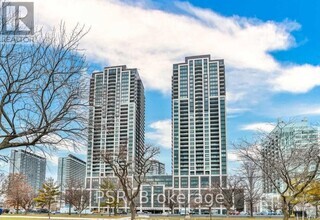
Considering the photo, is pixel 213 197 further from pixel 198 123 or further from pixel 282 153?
pixel 198 123

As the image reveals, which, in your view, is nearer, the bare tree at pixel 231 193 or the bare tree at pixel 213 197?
the bare tree at pixel 231 193

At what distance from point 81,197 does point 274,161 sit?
211 ft

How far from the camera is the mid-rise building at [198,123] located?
158 metres

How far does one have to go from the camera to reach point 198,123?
162 meters

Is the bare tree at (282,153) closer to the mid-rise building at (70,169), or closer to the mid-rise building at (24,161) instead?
the mid-rise building at (24,161)

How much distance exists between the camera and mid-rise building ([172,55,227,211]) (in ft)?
518

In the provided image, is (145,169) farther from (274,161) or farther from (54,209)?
(54,209)

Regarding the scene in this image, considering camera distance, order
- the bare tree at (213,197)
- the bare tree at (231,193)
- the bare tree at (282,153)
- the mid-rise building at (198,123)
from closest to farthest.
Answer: the bare tree at (282,153)
the bare tree at (231,193)
the bare tree at (213,197)
the mid-rise building at (198,123)

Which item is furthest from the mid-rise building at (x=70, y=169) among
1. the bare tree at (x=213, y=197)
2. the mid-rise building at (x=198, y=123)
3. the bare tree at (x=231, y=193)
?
the bare tree at (x=231, y=193)

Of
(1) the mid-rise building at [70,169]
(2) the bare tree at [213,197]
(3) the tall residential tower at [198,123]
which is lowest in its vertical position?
(2) the bare tree at [213,197]

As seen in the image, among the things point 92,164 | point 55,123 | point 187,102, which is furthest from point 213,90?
point 55,123

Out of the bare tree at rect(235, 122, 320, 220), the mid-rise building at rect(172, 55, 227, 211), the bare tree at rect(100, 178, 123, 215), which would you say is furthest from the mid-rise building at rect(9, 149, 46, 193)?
the mid-rise building at rect(172, 55, 227, 211)

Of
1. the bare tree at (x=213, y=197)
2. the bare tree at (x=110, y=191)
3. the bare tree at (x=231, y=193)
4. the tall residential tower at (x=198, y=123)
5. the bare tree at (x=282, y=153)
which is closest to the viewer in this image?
the bare tree at (x=282, y=153)

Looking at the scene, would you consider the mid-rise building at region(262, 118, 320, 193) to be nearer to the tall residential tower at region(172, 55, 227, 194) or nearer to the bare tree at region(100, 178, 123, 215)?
the bare tree at region(100, 178, 123, 215)
